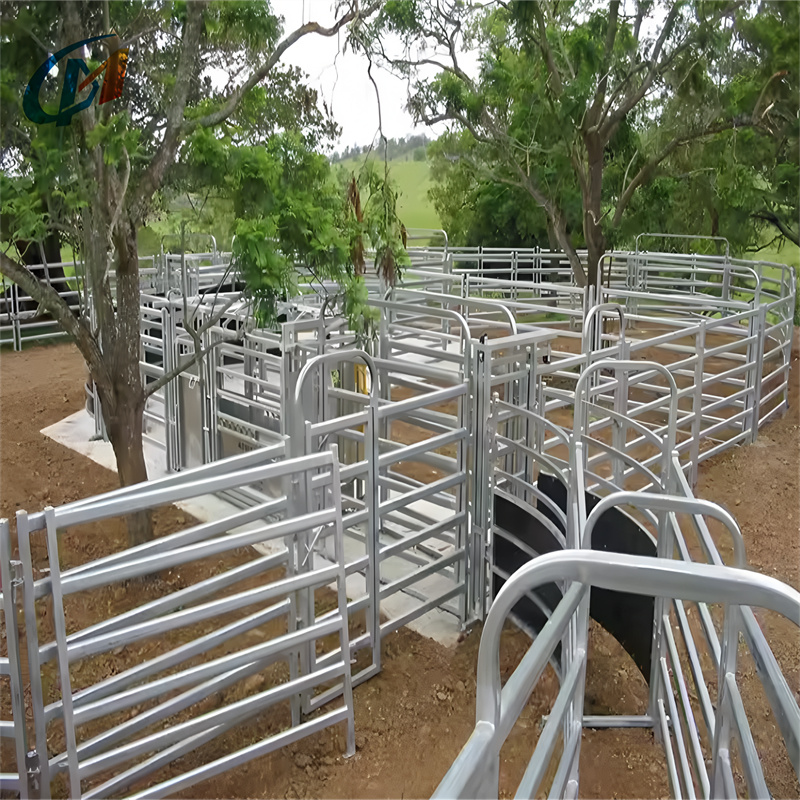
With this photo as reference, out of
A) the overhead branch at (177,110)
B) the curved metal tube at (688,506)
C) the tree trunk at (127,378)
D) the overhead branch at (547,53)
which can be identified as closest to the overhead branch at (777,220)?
the overhead branch at (547,53)

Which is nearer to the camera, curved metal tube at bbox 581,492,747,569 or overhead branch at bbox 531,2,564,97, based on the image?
curved metal tube at bbox 581,492,747,569

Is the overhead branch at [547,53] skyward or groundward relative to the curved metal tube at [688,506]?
skyward

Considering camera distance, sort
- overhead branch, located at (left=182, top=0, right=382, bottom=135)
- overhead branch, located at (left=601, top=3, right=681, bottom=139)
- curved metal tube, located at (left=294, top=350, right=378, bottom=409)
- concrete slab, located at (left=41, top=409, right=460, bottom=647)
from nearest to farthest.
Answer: curved metal tube, located at (left=294, top=350, right=378, bottom=409)
concrete slab, located at (left=41, top=409, right=460, bottom=647)
overhead branch, located at (left=182, top=0, right=382, bottom=135)
overhead branch, located at (left=601, top=3, right=681, bottom=139)

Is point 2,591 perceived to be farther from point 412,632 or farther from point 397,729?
point 412,632

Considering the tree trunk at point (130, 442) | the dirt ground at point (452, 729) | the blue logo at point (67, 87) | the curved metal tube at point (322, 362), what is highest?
the blue logo at point (67, 87)

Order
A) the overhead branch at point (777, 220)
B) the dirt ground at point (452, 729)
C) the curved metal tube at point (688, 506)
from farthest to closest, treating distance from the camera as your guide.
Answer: the overhead branch at point (777, 220) < the dirt ground at point (452, 729) < the curved metal tube at point (688, 506)

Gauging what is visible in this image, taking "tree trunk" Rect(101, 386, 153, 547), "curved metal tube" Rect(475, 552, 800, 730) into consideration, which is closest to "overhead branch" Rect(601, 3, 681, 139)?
"tree trunk" Rect(101, 386, 153, 547)

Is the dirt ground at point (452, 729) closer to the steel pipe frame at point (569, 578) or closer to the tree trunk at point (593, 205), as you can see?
the steel pipe frame at point (569, 578)

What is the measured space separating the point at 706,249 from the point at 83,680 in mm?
17136

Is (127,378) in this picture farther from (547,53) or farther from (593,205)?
(593,205)

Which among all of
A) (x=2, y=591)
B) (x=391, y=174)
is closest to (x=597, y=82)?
(x=391, y=174)

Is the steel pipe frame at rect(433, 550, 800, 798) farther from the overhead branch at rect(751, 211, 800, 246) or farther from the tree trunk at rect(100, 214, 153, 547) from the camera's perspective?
the overhead branch at rect(751, 211, 800, 246)

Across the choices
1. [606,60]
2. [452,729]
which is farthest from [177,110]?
[606,60]

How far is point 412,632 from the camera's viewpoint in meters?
4.23
